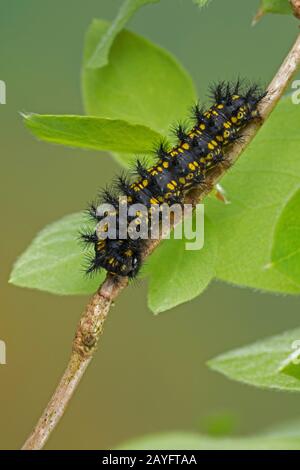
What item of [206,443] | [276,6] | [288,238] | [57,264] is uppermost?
[276,6]

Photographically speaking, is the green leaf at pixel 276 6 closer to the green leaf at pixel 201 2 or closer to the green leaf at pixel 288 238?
the green leaf at pixel 201 2

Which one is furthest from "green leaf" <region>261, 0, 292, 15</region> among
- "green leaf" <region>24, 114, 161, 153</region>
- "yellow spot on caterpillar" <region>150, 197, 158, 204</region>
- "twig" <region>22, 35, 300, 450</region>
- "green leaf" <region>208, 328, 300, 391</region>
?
"green leaf" <region>208, 328, 300, 391</region>

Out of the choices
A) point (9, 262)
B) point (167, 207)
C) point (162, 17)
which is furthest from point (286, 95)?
point (9, 262)

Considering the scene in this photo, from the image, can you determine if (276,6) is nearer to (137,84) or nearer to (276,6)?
(276,6)

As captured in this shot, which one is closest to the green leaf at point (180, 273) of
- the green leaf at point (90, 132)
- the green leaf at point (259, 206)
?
the green leaf at point (259, 206)

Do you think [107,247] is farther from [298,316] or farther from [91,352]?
[298,316]

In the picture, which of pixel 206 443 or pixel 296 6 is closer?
pixel 296 6

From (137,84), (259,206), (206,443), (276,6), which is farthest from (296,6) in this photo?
(206,443)

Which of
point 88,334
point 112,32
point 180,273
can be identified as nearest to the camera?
point 88,334
